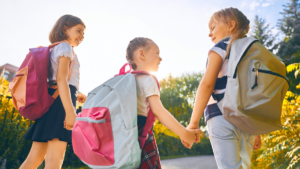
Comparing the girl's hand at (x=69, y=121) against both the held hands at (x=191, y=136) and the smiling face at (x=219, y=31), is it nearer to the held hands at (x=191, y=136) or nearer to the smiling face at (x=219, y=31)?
the held hands at (x=191, y=136)

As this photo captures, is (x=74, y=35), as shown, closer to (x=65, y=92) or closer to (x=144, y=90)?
(x=65, y=92)

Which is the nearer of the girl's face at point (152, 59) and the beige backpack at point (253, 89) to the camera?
the beige backpack at point (253, 89)

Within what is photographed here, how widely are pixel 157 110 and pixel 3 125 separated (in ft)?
12.4

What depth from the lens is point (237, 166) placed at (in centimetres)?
130

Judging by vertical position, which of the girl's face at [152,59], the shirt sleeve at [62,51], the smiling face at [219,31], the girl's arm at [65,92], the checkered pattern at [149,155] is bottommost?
the checkered pattern at [149,155]

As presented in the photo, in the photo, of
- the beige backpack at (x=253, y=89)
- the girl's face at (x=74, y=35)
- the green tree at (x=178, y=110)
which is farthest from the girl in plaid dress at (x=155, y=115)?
the green tree at (x=178, y=110)

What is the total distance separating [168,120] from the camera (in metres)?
1.46

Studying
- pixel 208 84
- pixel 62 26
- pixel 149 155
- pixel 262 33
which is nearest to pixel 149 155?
pixel 149 155

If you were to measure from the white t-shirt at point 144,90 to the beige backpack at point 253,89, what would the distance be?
0.50m

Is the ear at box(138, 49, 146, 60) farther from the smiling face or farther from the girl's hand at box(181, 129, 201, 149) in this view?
the girl's hand at box(181, 129, 201, 149)

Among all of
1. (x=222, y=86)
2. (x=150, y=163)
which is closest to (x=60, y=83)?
(x=150, y=163)

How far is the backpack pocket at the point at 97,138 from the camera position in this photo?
4.18ft

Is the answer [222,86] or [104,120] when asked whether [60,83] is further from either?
[222,86]

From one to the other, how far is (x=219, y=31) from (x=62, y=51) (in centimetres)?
142
